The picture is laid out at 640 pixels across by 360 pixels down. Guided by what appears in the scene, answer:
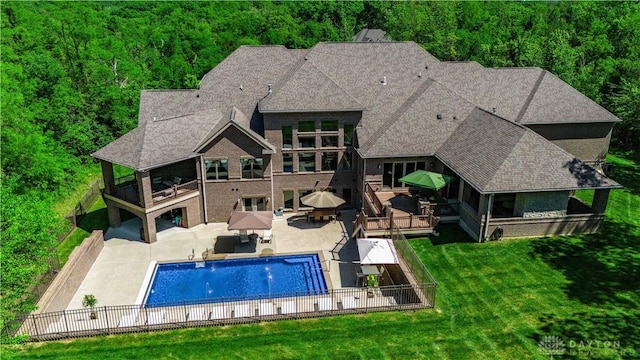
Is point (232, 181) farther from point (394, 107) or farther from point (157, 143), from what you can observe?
point (394, 107)

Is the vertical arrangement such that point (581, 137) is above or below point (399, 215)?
above

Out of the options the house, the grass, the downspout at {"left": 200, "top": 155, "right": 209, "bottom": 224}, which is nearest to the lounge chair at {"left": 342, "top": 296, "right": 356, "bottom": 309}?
the house

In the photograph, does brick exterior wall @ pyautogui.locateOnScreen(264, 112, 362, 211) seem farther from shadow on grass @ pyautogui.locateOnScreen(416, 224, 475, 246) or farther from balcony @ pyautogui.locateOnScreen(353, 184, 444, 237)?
shadow on grass @ pyautogui.locateOnScreen(416, 224, 475, 246)

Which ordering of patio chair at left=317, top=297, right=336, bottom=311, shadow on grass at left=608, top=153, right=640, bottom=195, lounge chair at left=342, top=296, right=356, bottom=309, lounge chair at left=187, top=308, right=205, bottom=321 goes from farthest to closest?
shadow on grass at left=608, top=153, right=640, bottom=195 → lounge chair at left=342, top=296, right=356, bottom=309 → patio chair at left=317, top=297, right=336, bottom=311 → lounge chair at left=187, top=308, right=205, bottom=321

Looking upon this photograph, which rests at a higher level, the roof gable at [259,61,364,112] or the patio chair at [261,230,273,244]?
the roof gable at [259,61,364,112]

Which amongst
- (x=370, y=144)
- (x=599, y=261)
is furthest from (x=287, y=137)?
(x=599, y=261)

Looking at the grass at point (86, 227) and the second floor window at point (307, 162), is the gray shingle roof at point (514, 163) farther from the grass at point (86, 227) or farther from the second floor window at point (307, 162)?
the grass at point (86, 227)

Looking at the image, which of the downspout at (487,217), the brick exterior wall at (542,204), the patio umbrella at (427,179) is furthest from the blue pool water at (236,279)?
the brick exterior wall at (542,204)
